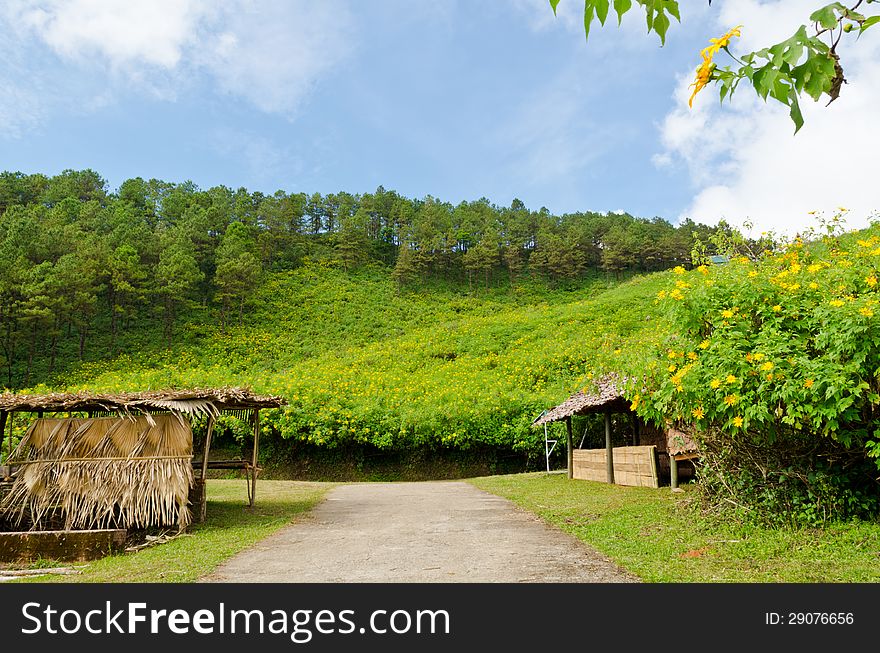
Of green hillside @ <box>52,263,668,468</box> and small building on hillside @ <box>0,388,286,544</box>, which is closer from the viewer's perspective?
small building on hillside @ <box>0,388,286,544</box>

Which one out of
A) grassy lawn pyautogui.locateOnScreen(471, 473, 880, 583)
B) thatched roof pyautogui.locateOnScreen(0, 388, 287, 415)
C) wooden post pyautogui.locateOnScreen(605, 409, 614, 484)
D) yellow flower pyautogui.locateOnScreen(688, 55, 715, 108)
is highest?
yellow flower pyautogui.locateOnScreen(688, 55, 715, 108)

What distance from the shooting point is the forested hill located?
34.8 m

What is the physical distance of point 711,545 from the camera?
654 centimetres

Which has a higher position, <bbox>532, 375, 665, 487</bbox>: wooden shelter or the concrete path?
<bbox>532, 375, 665, 487</bbox>: wooden shelter

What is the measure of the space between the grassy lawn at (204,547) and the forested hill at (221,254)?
86.3 ft

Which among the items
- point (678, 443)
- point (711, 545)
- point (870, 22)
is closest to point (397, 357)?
point (678, 443)

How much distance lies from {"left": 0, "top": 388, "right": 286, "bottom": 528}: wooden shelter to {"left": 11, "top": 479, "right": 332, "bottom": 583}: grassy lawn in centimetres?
86

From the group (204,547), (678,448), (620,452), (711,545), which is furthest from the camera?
(620,452)

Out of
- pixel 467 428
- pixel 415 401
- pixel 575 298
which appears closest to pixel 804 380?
pixel 467 428

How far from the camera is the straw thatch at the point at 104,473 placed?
9.03m

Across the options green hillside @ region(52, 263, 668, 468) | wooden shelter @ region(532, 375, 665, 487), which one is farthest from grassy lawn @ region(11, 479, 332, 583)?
green hillside @ region(52, 263, 668, 468)

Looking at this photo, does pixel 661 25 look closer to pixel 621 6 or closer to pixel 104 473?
pixel 621 6

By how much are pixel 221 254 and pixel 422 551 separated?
4089 centimetres

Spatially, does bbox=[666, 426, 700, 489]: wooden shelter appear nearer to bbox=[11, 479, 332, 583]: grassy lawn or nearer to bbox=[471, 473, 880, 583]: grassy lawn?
bbox=[471, 473, 880, 583]: grassy lawn
